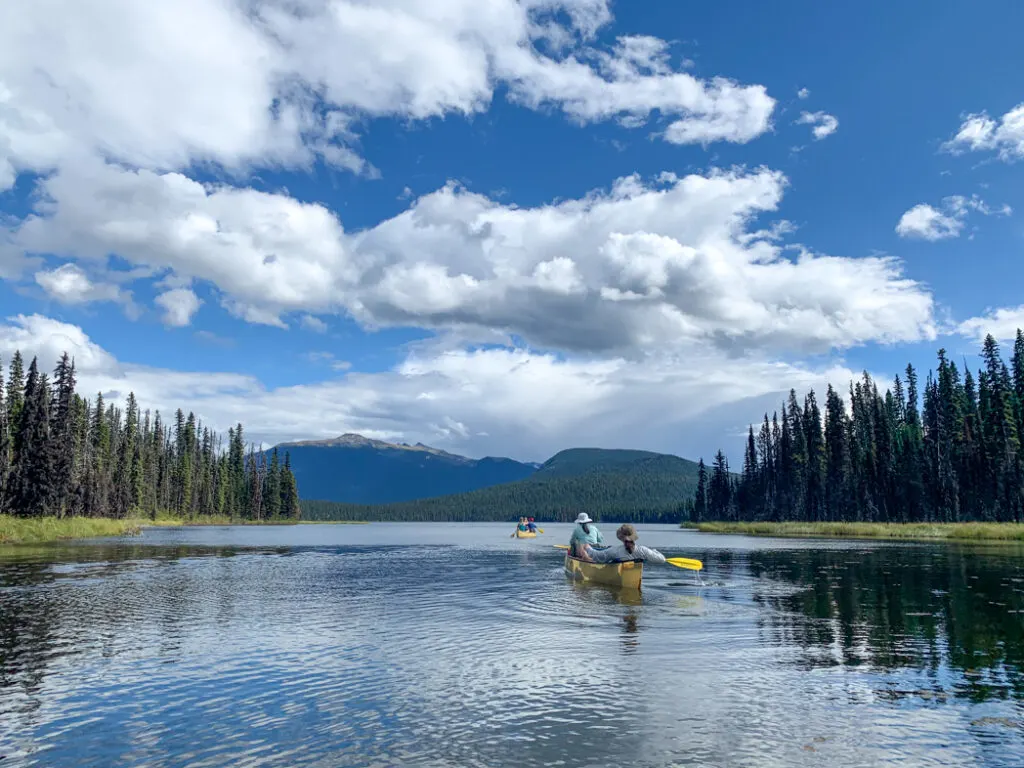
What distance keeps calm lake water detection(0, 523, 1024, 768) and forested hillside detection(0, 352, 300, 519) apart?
67.9 meters

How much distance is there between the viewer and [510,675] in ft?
55.9

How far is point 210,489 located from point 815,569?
6970 inches

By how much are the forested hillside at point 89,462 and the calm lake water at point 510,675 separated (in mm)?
67901

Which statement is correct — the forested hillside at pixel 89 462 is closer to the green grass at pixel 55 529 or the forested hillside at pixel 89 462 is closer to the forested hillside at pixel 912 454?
the green grass at pixel 55 529

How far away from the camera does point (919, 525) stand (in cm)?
9188

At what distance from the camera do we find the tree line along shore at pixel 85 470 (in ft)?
291

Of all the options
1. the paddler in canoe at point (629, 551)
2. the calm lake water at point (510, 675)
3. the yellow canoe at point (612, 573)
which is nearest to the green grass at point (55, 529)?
the calm lake water at point (510, 675)

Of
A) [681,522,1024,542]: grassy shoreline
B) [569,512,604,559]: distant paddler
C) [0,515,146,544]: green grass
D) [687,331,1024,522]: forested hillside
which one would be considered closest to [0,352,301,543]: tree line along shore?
[0,515,146,544]: green grass

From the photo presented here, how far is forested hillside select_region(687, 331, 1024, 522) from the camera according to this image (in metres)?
109

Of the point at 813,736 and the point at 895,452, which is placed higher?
the point at 895,452

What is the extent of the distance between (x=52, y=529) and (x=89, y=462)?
45.8 m

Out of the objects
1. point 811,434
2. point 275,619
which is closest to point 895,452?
point 811,434

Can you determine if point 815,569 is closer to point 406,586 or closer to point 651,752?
point 406,586

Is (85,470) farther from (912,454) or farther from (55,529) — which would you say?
(912,454)
